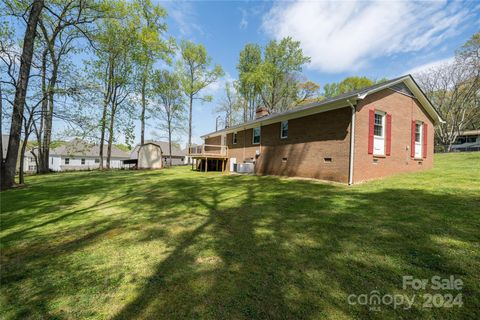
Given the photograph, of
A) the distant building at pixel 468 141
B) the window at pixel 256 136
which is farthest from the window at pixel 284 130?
the distant building at pixel 468 141

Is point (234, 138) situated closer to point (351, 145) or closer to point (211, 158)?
point (211, 158)

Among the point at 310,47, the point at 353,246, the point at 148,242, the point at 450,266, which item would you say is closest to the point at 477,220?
the point at 450,266

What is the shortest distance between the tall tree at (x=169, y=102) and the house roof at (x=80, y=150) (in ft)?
32.5

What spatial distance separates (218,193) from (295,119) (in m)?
6.89

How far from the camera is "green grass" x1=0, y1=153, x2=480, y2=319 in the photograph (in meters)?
2.42

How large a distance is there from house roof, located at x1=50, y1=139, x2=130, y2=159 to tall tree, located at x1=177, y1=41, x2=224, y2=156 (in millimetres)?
14781

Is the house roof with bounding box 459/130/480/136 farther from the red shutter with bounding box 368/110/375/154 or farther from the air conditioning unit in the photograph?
the air conditioning unit

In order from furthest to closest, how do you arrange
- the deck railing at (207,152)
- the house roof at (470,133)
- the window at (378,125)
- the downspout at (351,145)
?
the house roof at (470,133)
the deck railing at (207,152)
the window at (378,125)
the downspout at (351,145)

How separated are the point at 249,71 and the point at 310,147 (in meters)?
23.4

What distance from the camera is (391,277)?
2.79 metres

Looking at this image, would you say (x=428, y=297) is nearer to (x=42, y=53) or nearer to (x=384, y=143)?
(x=384, y=143)

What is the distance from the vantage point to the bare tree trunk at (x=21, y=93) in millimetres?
9734

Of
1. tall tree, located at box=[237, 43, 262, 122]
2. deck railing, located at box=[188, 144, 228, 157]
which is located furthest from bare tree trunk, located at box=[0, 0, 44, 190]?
tall tree, located at box=[237, 43, 262, 122]

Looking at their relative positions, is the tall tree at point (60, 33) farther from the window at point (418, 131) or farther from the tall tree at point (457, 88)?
the tall tree at point (457, 88)
